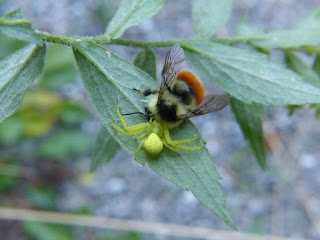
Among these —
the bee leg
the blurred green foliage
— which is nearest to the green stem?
the bee leg

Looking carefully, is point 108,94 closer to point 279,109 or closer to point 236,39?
point 236,39

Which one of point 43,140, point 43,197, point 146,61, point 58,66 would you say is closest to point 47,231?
point 43,197

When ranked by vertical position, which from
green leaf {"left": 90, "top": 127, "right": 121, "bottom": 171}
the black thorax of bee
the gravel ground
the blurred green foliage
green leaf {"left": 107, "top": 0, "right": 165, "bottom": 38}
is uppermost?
green leaf {"left": 107, "top": 0, "right": 165, "bottom": 38}

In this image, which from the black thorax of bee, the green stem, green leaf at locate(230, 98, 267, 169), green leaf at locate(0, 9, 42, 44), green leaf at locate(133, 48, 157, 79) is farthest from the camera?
green leaf at locate(230, 98, 267, 169)

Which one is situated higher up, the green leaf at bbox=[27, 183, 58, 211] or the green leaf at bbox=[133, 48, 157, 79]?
the green leaf at bbox=[133, 48, 157, 79]

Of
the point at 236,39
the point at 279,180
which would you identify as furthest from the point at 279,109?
the point at 236,39

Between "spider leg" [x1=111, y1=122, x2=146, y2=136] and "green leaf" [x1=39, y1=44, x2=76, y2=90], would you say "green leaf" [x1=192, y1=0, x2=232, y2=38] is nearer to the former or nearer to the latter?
"spider leg" [x1=111, y1=122, x2=146, y2=136]

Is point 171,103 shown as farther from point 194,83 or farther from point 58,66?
point 58,66
